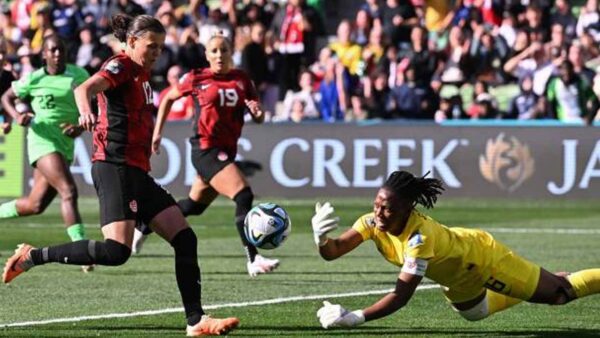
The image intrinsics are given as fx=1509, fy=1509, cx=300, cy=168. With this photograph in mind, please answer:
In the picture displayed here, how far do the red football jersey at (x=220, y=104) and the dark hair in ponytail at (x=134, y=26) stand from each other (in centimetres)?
438

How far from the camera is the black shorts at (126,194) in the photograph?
10.1m

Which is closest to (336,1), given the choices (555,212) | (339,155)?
(339,155)

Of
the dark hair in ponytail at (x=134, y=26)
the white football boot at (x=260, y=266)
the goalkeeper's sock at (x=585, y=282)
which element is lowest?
the white football boot at (x=260, y=266)

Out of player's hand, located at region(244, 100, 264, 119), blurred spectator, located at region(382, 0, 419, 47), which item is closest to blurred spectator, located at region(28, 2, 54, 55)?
blurred spectator, located at region(382, 0, 419, 47)

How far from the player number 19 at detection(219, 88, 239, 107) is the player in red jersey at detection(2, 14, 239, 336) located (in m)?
4.33

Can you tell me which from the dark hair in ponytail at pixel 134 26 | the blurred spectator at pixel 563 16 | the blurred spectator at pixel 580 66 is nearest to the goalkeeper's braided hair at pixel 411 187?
the dark hair in ponytail at pixel 134 26

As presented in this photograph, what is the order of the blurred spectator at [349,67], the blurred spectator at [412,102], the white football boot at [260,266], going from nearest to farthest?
the white football boot at [260,266] < the blurred spectator at [412,102] < the blurred spectator at [349,67]

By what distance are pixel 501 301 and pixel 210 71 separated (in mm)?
5435

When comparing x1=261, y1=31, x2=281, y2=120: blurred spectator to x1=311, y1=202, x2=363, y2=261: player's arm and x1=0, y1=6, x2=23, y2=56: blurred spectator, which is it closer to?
x1=0, y1=6, x2=23, y2=56: blurred spectator

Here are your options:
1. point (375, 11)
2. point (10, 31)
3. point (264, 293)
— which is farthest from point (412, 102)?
point (264, 293)

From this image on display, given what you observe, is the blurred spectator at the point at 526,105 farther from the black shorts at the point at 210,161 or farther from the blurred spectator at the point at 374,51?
the black shorts at the point at 210,161

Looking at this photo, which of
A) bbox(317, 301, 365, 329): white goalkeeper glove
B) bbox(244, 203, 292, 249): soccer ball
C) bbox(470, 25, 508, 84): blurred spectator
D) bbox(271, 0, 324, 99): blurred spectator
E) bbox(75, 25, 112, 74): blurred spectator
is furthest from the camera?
bbox(271, 0, 324, 99): blurred spectator

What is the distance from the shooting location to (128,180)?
10.2 metres

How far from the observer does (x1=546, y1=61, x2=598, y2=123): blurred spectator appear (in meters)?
25.2
